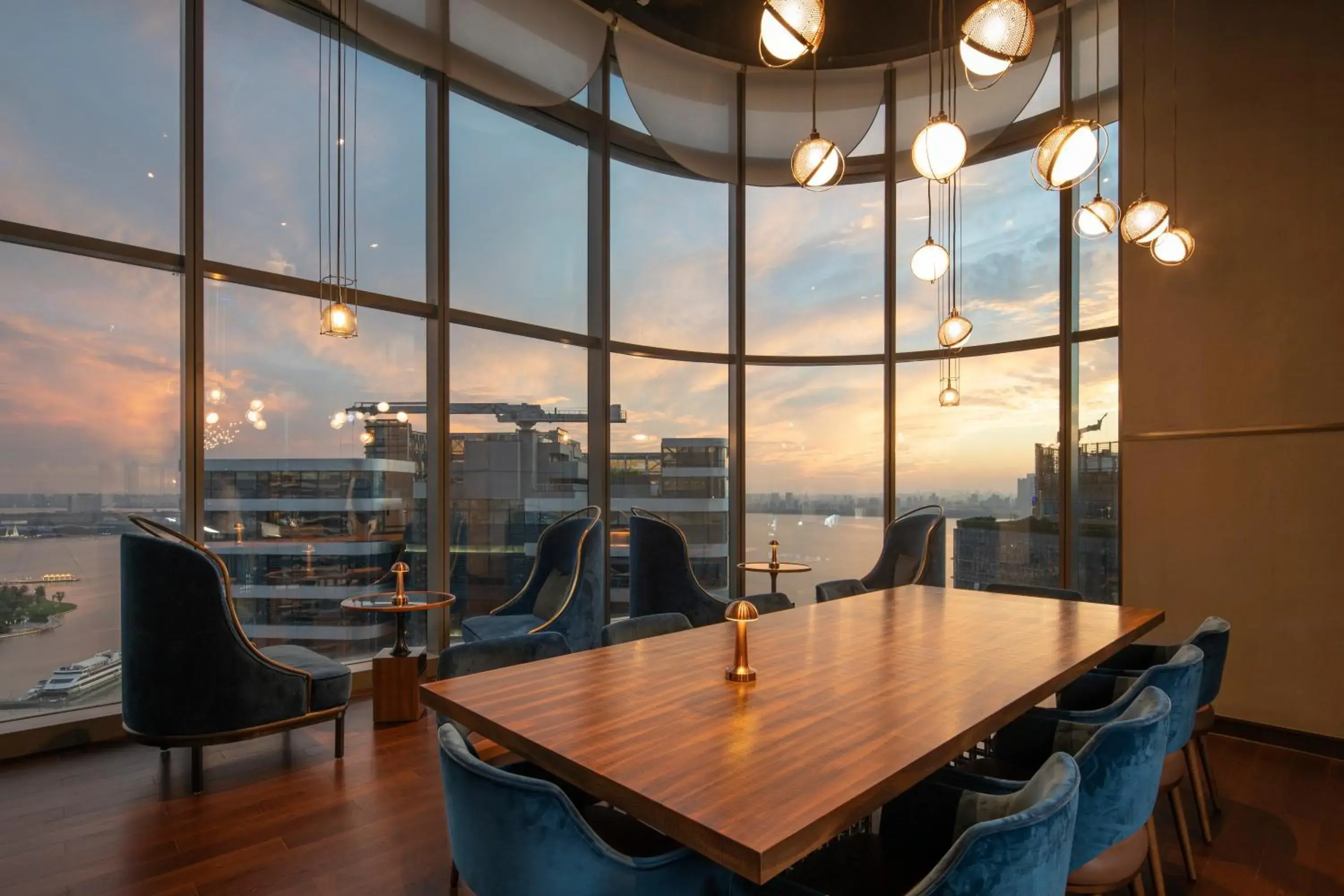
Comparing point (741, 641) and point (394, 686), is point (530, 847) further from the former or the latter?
point (394, 686)

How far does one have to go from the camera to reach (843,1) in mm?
5523

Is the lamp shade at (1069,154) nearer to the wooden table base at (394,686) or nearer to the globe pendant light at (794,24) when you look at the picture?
the globe pendant light at (794,24)

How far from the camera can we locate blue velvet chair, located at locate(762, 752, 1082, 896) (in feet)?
3.62

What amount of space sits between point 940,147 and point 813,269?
161 inches

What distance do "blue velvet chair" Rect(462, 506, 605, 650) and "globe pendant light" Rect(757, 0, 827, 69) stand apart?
3158mm

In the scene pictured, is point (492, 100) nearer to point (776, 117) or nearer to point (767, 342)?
point (776, 117)

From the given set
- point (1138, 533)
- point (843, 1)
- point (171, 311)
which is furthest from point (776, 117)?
point (171, 311)

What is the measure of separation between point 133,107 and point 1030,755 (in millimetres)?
5554

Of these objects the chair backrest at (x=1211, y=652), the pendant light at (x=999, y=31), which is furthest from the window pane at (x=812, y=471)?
the pendant light at (x=999, y=31)

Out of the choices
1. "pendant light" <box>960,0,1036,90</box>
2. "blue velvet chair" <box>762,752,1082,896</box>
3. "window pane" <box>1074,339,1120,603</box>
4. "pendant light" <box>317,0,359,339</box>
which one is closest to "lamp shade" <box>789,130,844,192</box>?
"pendant light" <box>960,0,1036,90</box>

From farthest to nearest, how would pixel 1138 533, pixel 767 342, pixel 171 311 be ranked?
Result: 1. pixel 767 342
2. pixel 1138 533
3. pixel 171 311

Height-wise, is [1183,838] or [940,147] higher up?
[940,147]

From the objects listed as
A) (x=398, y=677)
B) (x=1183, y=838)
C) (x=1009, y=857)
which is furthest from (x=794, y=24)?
(x=398, y=677)

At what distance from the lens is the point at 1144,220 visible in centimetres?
356
